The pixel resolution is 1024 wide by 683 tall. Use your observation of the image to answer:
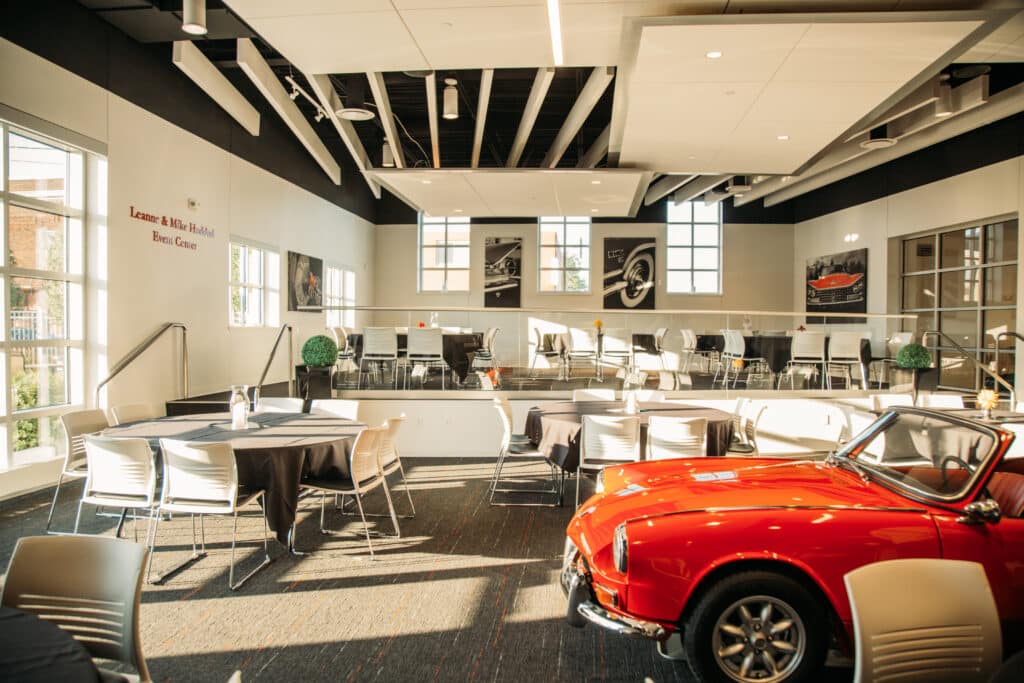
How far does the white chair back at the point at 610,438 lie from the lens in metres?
4.72

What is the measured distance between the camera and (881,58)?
18.0 ft

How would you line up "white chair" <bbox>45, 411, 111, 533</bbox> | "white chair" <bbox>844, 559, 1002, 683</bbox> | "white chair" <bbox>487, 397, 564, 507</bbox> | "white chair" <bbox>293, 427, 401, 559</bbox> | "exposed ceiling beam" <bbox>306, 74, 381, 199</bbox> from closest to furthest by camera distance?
"white chair" <bbox>844, 559, 1002, 683</bbox> < "white chair" <bbox>293, 427, 401, 559</bbox> < "white chair" <bbox>45, 411, 111, 533</bbox> < "white chair" <bbox>487, 397, 564, 507</bbox> < "exposed ceiling beam" <bbox>306, 74, 381, 199</bbox>

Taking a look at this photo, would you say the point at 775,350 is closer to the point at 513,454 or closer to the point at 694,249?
the point at 513,454

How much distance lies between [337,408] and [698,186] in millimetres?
10449

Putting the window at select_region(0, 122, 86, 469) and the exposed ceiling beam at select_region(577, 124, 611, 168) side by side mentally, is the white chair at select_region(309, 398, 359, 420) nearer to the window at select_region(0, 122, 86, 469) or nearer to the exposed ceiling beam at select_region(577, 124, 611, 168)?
the window at select_region(0, 122, 86, 469)

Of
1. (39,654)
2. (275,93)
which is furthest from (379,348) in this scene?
(39,654)

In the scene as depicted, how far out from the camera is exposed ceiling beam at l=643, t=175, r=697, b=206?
43.2 ft

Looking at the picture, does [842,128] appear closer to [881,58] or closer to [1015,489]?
[881,58]

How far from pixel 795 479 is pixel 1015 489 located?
3.12ft

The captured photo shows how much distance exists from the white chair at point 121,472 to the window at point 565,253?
13.6m

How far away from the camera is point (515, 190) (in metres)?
10.8

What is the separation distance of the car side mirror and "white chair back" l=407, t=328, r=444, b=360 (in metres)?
6.27

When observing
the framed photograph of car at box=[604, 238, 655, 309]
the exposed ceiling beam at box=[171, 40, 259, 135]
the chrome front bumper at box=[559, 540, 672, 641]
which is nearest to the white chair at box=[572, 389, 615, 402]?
the chrome front bumper at box=[559, 540, 672, 641]

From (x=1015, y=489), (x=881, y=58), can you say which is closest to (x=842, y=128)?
Answer: (x=881, y=58)
